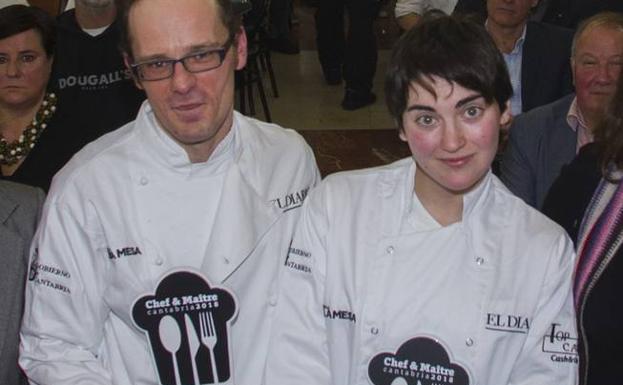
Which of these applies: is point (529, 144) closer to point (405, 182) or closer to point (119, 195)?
point (405, 182)

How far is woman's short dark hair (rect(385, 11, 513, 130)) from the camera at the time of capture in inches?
70.5

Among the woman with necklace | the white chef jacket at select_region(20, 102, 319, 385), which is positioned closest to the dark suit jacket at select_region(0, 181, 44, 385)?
the white chef jacket at select_region(20, 102, 319, 385)

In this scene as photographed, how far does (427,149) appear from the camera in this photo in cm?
182

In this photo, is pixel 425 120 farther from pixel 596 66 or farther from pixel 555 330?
pixel 596 66

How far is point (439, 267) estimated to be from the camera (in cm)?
188

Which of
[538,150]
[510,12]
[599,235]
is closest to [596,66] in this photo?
[538,150]

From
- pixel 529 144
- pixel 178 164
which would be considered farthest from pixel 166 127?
pixel 529 144

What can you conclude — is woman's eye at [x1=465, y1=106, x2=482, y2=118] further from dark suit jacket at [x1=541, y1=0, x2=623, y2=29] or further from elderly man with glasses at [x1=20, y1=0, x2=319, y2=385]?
dark suit jacket at [x1=541, y1=0, x2=623, y2=29]

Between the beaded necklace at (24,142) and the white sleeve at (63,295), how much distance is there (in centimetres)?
83

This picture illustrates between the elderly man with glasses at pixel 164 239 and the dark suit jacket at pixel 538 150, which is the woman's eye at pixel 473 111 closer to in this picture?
the elderly man with glasses at pixel 164 239

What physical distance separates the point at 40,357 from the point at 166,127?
1.97 feet

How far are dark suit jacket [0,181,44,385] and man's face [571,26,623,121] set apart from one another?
1931 millimetres

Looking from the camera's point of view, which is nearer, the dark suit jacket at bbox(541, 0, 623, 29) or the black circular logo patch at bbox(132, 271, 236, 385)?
the black circular logo patch at bbox(132, 271, 236, 385)

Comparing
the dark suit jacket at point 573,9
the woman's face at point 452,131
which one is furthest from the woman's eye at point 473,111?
the dark suit jacket at point 573,9
